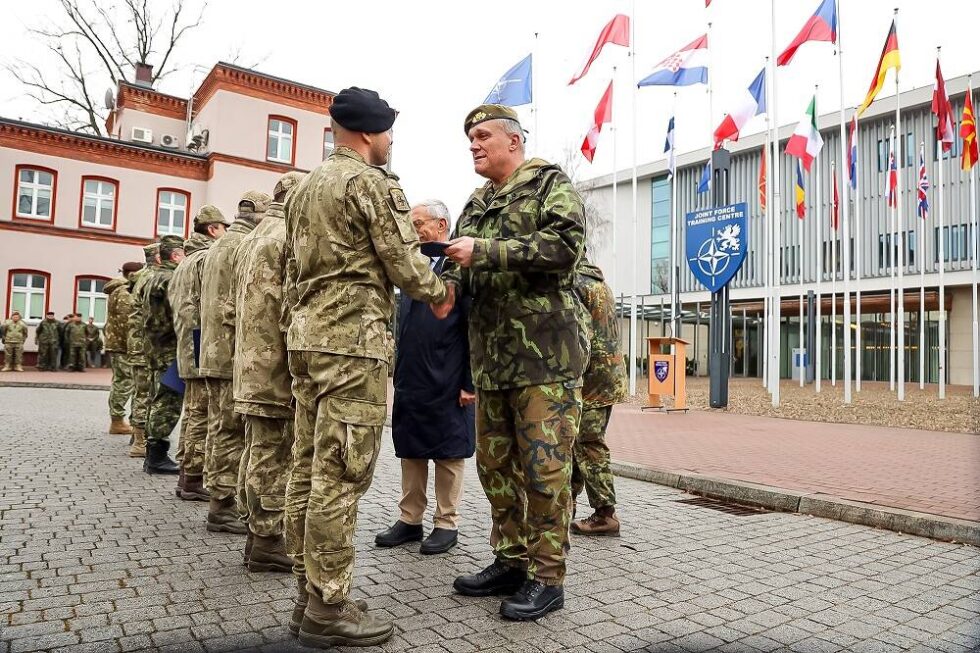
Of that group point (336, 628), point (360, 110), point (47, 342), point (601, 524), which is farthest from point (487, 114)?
point (47, 342)

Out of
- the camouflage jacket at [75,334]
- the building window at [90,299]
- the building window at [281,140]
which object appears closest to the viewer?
the camouflage jacket at [75,334]

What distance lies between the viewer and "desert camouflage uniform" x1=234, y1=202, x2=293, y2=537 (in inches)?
153

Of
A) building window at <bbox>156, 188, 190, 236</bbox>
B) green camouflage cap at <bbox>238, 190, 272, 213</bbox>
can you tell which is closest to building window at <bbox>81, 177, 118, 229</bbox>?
building window at <bbox>156, 188, 190, 236</bbox>

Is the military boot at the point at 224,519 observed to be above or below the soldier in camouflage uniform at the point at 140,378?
below

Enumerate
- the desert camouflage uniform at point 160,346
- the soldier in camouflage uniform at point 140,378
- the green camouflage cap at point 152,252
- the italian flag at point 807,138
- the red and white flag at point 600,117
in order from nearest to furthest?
the desert camouflage uniform at point 160,346, the green camouflage cap at point 152,252, the soldier in camouflage uniform at point 140,378, the italian flag at point 807,138, the red and white flag at point 600,117

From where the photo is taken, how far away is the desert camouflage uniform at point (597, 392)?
193 inches

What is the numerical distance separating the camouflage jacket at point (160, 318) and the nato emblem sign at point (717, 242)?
38.1 feet

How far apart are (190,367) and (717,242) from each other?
12.7 m

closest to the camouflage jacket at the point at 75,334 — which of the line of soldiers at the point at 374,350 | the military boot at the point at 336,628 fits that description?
the line of soldiers at the point at 374,350

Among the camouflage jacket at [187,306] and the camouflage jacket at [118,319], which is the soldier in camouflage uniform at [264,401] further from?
the camouflage jacket at [118,319]

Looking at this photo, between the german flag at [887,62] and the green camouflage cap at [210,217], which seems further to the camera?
the german flag at [887,62]

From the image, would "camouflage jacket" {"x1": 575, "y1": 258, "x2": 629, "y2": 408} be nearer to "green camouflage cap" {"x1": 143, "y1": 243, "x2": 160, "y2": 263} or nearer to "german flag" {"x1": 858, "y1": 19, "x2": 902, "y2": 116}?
"green camouflage cap" {"x1": 143, "y1": 243, "x2": 160, "y2": 263}

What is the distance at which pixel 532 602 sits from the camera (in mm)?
3229

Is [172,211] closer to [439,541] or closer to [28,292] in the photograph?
[28,292]
